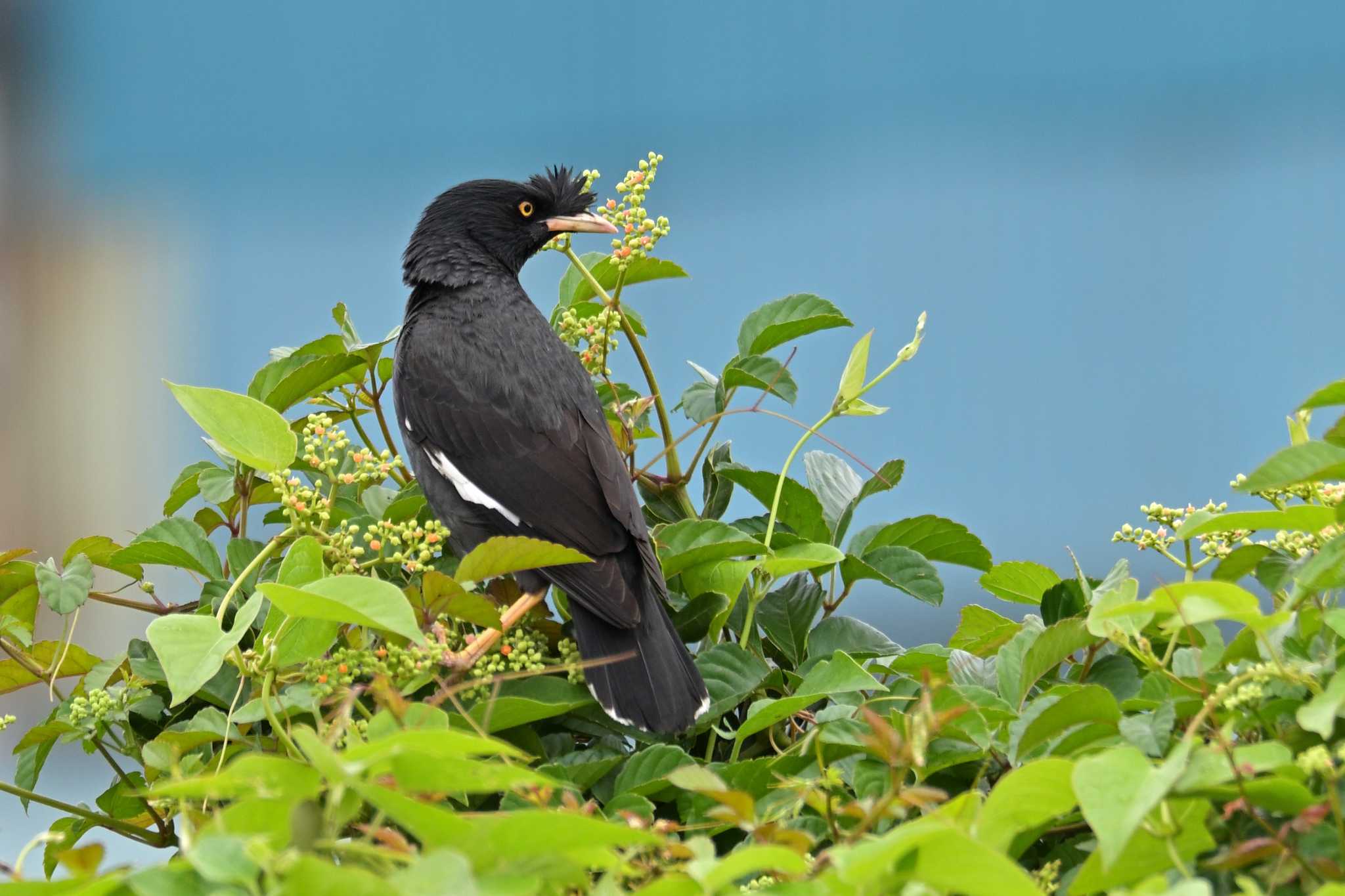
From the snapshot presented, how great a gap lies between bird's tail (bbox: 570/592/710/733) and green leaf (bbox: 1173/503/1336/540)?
54cm

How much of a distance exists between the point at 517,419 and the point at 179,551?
0.96 m

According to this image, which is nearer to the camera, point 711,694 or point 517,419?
point 711,694

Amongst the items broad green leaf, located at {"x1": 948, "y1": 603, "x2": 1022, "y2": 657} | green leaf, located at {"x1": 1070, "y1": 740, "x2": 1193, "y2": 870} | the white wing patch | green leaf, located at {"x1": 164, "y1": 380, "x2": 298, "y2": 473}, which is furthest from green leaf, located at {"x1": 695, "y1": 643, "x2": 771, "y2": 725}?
the white wing patch

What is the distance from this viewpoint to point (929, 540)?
5.40ft

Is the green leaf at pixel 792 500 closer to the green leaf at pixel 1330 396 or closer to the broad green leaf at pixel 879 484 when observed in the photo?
the broad green leaf at pixel 879 484

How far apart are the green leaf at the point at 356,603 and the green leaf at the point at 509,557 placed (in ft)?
0.98

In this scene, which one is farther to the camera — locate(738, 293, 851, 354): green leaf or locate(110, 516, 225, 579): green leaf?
locate(738, 293, 851, 354): green leaf

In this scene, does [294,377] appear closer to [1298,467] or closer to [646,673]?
[646,673]

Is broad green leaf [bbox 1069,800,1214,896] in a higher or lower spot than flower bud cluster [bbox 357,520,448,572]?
lower

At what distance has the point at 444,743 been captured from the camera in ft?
2.57

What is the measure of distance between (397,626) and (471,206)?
7.26ft

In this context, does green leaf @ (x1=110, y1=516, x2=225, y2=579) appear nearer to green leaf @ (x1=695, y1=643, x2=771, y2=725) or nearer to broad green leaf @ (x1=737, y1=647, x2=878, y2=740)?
green leaf @ (x1=695, y1=643, x2=771, y2=725)

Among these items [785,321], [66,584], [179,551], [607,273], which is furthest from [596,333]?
[66,584]

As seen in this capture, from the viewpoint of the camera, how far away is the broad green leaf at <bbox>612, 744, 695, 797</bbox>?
48.9 inches
